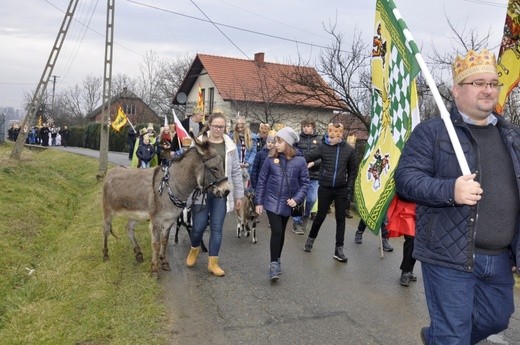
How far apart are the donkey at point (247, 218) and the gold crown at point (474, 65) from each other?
19.6 ft

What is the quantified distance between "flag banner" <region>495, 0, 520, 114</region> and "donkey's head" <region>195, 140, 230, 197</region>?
3.22m

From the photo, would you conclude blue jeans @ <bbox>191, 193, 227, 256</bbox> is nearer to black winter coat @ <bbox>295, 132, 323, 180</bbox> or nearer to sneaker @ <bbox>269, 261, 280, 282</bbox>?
sneaker @ <bbox>269, 261, 280, 282</bbox>

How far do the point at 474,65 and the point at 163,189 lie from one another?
14.7 ft

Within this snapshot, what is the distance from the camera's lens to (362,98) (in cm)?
1870

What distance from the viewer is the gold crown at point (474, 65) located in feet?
9.96

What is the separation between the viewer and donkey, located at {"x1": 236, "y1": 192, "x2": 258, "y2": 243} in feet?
29.0

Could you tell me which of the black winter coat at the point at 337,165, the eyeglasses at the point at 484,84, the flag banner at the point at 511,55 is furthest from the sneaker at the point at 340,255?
the eyeglasses at the point at 484,84

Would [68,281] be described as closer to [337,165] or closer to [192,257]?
[192,257]

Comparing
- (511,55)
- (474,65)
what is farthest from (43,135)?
(474,65)

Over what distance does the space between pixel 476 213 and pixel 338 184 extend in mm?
4916

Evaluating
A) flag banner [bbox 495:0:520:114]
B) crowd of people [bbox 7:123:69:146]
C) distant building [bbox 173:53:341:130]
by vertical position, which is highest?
distant building [bbox 173:53:341:130]

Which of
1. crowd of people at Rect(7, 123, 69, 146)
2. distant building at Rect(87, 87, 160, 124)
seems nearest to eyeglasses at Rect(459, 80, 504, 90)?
crowd of people at Rect(7, 123, 69, 146)

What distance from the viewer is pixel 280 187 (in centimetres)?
657

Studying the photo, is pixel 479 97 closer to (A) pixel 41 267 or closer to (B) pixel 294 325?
(B) pixel 294 325
